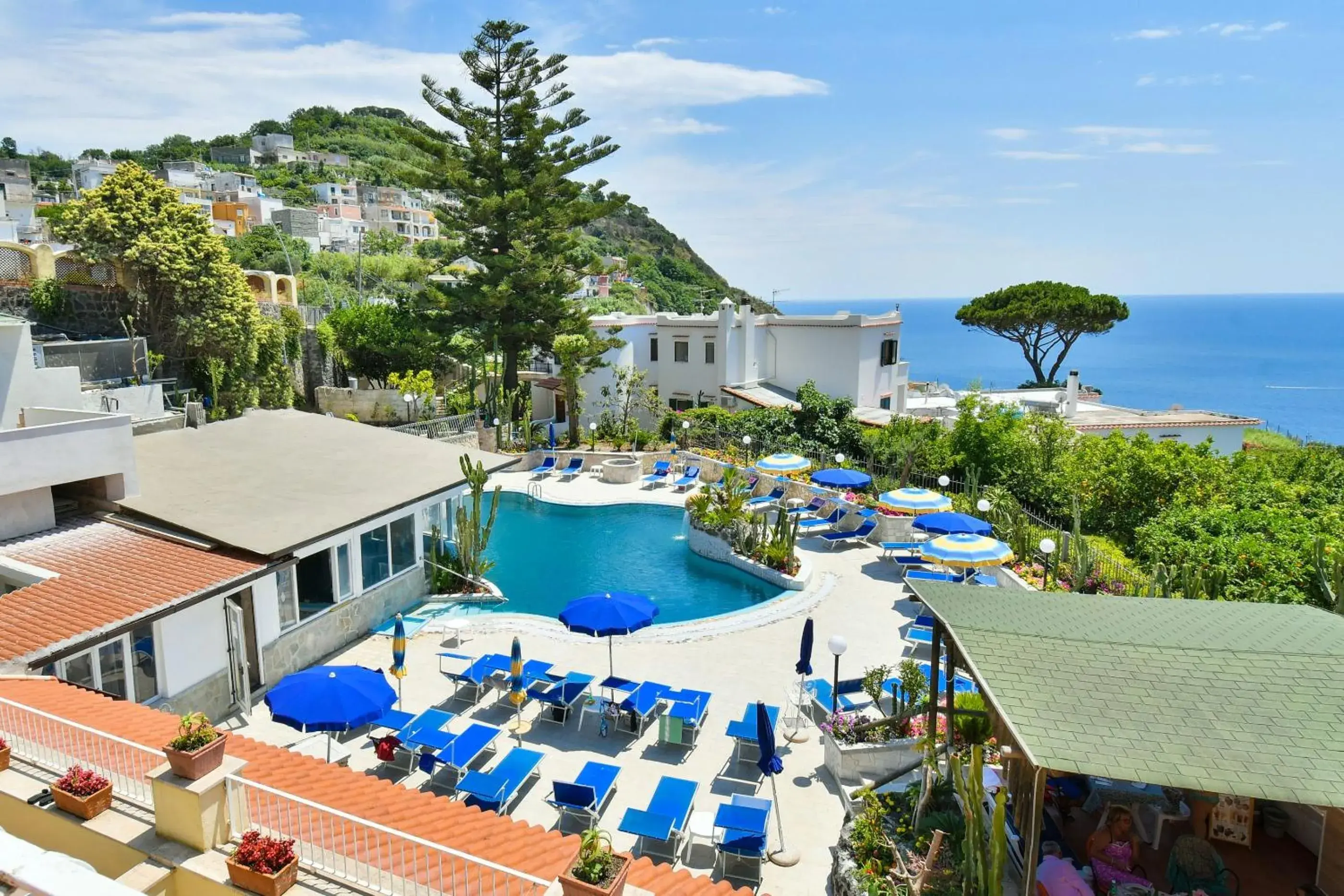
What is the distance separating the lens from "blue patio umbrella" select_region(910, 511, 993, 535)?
15.9m

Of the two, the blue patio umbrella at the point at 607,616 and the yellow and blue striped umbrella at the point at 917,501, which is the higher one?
the yellow and blue striped umbrella at the point at 917,501

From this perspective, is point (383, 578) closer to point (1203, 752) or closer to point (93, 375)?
point (1203, 752)

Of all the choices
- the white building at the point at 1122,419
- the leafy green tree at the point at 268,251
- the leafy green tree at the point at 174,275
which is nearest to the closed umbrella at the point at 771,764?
the white building at the point at 1122,419

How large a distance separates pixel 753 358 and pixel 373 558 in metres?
25.0

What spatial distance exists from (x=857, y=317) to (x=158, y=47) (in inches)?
1091

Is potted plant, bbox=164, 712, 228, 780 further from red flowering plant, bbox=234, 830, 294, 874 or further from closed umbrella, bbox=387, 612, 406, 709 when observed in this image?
closed umbrella, bbox=387, 612, 406, 709

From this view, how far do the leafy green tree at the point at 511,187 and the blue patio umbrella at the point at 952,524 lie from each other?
19.1 meters

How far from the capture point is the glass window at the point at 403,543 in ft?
48.9

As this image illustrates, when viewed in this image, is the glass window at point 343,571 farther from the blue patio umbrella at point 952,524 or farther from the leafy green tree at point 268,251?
the leafy green tree at point 268,251

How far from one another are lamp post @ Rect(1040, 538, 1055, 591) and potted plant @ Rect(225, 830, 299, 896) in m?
11.3

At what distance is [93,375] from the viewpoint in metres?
23.3

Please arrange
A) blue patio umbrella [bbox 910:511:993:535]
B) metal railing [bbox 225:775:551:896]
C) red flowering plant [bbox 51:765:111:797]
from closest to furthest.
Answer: metal railing [bbox 225:775:551:896] < red flowering plant [bbox 51:765:111:797] < blue patio umbrella [bbox 910:511:993:535]

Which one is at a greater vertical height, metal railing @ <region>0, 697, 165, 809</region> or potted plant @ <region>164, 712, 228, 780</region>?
potted plant @ <region>164, 712, 228, 780</region>

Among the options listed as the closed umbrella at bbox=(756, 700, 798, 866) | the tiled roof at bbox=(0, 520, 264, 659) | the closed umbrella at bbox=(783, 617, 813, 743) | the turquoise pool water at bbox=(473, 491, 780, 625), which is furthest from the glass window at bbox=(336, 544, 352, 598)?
the closed umbrella at bbox=(756, 700, 798, 866)
